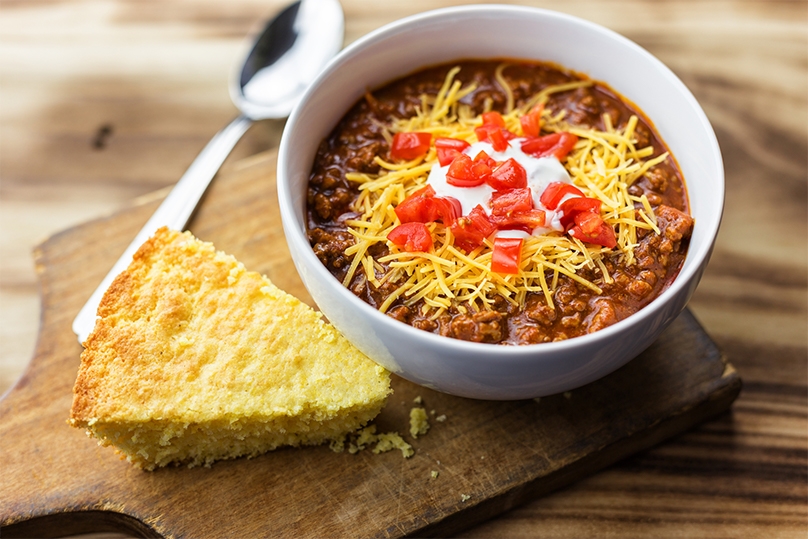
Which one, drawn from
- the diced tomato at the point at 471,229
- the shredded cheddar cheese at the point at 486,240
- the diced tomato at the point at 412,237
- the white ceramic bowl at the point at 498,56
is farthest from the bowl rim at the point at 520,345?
the diced tomato at the point at 471,229

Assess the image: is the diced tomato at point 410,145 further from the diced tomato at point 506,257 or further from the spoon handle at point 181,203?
the spoon handle at point 181,203

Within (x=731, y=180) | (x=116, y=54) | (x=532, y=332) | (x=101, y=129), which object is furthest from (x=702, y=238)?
(x=116, y=54)

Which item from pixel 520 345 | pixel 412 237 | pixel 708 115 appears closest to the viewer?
pixel 520 345

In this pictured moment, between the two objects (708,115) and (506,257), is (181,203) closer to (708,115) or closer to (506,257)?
(506,257)

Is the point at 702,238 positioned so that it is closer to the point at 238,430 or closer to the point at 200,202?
the point at 238,430

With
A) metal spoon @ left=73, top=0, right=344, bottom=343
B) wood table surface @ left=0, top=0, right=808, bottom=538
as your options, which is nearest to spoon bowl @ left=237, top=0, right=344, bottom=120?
metal spoon @ left=73, top=0, right=344, bottom=343

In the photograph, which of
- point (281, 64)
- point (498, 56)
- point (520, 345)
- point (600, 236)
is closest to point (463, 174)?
point (600, 236)
